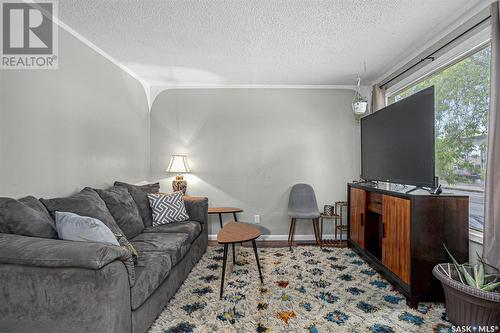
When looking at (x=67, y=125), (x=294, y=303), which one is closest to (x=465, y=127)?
(x=294, y=303)

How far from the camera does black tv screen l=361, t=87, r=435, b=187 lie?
2107 millimetres

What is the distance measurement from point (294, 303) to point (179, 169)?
2.43 m

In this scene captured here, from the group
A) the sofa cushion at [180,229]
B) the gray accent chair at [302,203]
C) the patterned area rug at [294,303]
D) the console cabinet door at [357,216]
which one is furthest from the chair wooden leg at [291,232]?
the sofa cushion at [180,229]

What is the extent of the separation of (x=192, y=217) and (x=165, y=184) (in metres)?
1.11

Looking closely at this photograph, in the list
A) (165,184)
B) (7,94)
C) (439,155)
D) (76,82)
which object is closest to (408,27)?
(439,155)

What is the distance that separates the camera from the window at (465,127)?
2.11 metres

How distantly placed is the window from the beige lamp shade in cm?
317

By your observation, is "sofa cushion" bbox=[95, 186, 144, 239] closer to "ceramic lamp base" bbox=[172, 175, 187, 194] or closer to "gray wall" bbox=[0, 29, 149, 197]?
"gray wall" bbox=[0, 29, 149, 197]

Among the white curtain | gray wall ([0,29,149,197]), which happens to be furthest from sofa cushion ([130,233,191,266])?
the white curtain

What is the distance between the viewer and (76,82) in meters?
2.40

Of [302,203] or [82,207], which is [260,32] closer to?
[82,207]

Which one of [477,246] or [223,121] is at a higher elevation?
[223,121]

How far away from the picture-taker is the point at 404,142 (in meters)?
2.44

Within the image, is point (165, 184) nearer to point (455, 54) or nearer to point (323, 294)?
point (323, 294)
